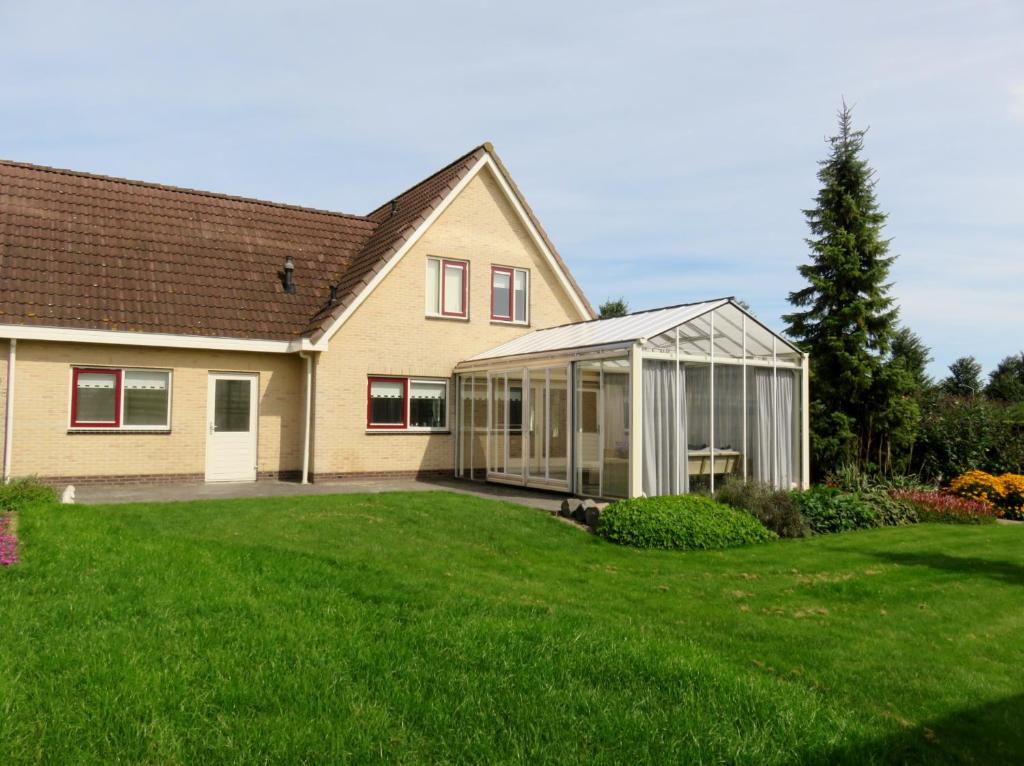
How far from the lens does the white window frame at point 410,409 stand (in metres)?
17.5

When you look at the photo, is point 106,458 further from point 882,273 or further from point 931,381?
point 931,381

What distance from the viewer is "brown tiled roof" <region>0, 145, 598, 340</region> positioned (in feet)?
49.5

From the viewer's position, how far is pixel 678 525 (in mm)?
10898

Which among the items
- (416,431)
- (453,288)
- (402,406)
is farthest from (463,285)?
(416,431)

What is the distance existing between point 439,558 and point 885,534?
794 cm

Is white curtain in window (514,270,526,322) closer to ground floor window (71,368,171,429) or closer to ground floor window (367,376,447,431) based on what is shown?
ground floor window (367,376,447,431)

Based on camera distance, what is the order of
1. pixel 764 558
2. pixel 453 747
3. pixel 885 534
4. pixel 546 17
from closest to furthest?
pixel 453 747, pixel 764 558, pixel 546 17, pixel 885 534

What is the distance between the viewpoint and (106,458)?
1502 cm

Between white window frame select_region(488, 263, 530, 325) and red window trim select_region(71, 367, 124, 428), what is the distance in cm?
876

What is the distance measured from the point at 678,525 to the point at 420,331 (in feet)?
30.5

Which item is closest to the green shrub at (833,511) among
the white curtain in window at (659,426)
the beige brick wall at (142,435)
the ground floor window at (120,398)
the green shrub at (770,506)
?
the green shrub at (770,506)

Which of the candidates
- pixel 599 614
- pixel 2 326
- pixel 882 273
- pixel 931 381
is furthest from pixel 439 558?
pixel 931 381

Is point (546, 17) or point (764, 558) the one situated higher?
point (546, 17)

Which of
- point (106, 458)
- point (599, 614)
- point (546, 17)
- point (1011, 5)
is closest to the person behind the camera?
point (599, 614)
